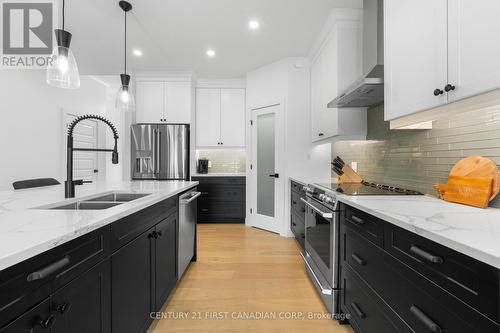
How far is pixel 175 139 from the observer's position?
448cm

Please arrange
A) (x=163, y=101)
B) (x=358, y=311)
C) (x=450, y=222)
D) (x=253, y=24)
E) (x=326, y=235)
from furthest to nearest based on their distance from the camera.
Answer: (x=163, y=101) < (x=253, y=24) < (x=326, y=235) < (x=358, y=311) < (x=450, y=222)

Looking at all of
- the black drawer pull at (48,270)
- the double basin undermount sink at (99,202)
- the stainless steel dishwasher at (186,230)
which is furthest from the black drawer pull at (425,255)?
the stainless steel dishwasher at (186,230)

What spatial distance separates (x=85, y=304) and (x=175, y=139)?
3.75 metres

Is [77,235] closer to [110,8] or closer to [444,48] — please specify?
[444,48]

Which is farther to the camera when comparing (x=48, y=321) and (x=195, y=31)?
(x=195, y=31)

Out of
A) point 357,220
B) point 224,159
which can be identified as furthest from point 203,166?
point 357,220

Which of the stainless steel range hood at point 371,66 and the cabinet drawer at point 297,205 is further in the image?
the cabinet drawer at point 297,205

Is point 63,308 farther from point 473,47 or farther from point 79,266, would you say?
point 473,47

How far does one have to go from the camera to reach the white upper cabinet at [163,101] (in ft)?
15.0

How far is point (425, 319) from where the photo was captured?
0.90m

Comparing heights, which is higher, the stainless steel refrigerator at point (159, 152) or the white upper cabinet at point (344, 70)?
the white upper cabinet at point (344, 70)

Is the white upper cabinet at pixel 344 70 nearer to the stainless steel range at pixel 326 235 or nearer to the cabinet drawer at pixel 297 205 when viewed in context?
the stainless steel range at pixel 326 235

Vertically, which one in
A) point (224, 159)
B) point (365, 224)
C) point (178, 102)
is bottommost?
point (365, 224)

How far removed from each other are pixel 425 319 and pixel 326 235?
1081 millimetres
